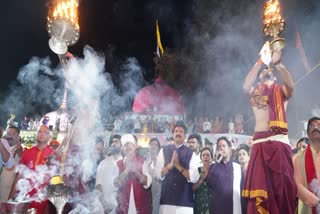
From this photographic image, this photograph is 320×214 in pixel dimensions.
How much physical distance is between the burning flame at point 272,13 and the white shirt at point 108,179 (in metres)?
3.34

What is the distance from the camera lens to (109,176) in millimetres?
5605

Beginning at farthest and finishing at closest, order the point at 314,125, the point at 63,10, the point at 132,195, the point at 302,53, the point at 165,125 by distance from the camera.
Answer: the point at 302,53
the point at 165,125
the point at 132,195
the point at 314,125
the point at 63,10

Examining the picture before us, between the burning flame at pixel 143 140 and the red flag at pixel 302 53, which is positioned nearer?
the burning flame at pixel 143 140

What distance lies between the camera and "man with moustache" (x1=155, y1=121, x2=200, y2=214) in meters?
5.09

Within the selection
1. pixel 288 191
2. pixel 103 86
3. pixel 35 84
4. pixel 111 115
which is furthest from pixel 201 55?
pixel 288 191

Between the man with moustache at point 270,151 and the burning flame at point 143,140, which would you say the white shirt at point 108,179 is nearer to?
the man with moustache at point 270,151

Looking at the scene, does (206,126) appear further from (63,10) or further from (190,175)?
(63,10)

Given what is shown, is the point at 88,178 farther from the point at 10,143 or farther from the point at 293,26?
the point at 293,26

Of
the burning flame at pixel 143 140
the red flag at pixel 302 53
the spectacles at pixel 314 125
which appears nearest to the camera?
the spectacles at pixel 314 125

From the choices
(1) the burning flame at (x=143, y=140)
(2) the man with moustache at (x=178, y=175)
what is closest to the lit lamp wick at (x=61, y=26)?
(2) the man with moustache at (x=178, y=175)

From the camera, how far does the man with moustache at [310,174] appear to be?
4.00 m

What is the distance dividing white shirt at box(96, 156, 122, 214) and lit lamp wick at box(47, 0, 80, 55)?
98.4 inches

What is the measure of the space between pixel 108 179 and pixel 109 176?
0.18 ft

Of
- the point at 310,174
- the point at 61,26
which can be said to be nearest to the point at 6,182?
the point at 61,26
